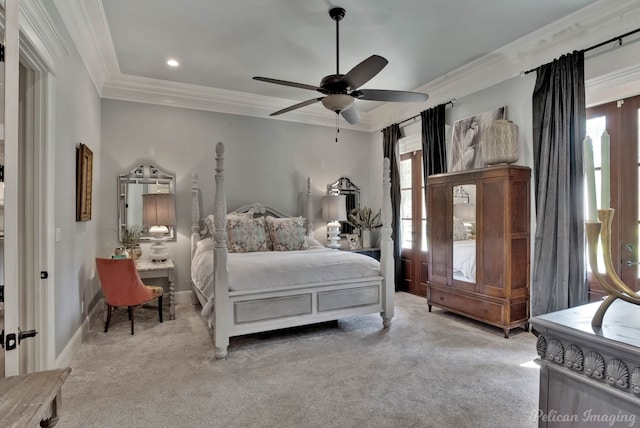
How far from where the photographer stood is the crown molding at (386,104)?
2891mm

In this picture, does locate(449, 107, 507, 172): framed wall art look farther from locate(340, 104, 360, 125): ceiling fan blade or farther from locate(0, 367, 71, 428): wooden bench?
locate(0, 367, 71, 428): wooden bench

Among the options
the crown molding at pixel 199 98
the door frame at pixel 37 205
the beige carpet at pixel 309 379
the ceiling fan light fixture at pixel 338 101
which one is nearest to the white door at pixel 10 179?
the beige carpet at pixel 309 379

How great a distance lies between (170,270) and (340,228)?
2728 mm

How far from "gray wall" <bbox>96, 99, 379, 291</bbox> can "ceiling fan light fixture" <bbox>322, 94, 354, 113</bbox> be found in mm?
2427

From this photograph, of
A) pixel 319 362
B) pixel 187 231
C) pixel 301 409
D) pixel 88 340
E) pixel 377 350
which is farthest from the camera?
pixel 187 231

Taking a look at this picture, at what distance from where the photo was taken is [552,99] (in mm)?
3273

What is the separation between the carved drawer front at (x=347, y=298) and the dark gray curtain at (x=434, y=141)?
190 centimetres

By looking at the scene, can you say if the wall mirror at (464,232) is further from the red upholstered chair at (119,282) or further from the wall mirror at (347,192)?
the red upholstered chair at (119,282)

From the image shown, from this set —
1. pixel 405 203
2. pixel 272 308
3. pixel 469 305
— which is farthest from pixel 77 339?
pixel 405 203

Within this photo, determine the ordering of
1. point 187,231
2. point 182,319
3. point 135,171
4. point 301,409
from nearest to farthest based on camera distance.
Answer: point 301,409
point 182,319
point 135,171
point 187,231

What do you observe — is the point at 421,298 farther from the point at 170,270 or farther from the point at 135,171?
the point at 135,171

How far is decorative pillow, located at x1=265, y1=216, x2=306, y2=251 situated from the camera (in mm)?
4523

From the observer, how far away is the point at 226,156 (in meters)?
5.07

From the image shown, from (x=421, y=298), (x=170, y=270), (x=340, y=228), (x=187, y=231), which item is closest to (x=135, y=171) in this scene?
(x=187, y=231)
